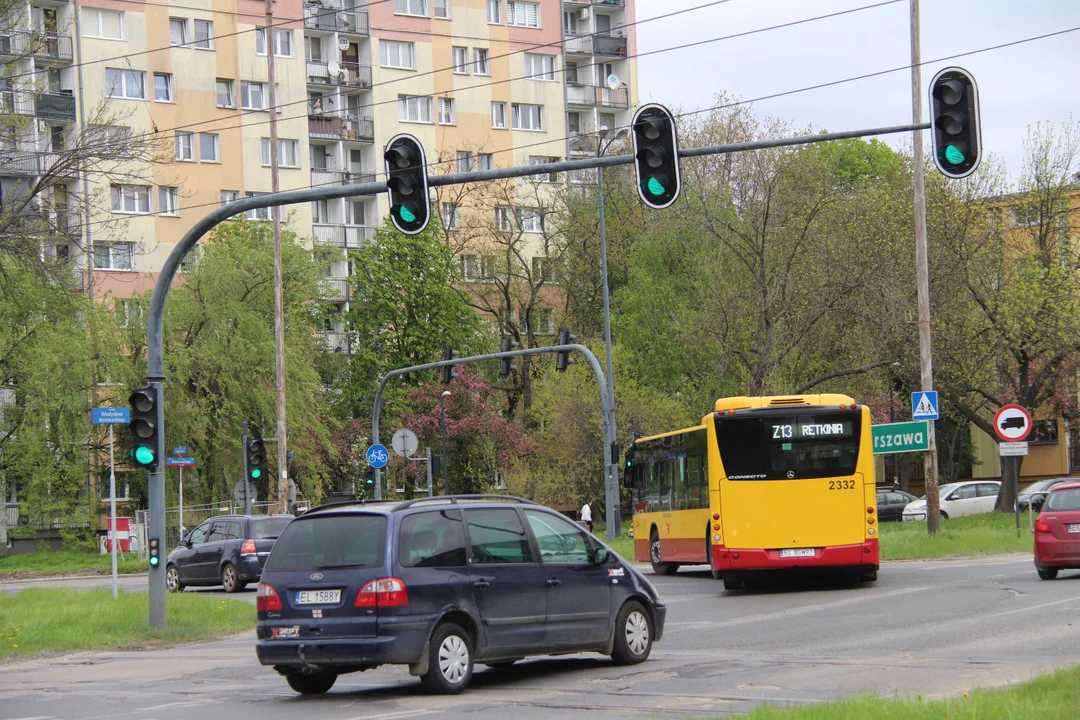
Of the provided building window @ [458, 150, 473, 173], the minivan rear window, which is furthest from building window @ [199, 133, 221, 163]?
the minivan rear window

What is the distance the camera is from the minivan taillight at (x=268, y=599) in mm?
12750

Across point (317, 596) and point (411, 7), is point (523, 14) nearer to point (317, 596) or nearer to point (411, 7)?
point (411, 7)

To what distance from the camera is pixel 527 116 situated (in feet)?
253

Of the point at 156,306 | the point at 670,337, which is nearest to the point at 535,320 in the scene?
the point at 670,337

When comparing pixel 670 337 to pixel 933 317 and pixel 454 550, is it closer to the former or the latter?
pixel 933 317

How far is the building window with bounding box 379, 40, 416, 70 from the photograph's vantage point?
72938 millimetres

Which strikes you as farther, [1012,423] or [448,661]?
[1012,423]

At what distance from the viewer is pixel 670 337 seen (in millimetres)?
57188

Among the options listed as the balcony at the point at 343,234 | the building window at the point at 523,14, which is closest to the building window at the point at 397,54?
the building window at the point at 523,14

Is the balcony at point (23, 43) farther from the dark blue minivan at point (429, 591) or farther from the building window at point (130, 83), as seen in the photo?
the building window at point (130, 83)

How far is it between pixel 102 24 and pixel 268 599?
5617cm

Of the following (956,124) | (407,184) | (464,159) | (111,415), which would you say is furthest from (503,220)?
A: (956,124)

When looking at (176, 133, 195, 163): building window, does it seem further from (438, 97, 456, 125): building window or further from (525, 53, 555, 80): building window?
(525, 53, 555, 80): building window

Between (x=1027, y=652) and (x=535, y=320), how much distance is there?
5222cm
